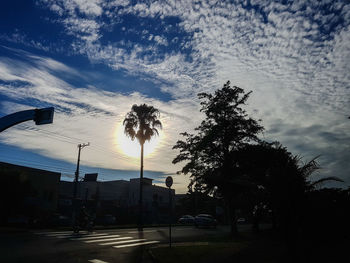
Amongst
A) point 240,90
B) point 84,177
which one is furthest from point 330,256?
point 84,177

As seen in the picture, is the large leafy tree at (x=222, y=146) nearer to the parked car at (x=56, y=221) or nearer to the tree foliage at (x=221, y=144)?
the tree foliage at (x=221, y=144)

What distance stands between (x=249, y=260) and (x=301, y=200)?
286cm

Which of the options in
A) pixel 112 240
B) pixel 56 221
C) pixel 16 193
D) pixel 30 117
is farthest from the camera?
pixel 56 221

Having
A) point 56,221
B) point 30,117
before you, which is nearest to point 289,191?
point 30,117

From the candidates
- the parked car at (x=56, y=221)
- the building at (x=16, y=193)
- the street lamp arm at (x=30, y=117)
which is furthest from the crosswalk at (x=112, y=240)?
the building at (x=16, y=193)

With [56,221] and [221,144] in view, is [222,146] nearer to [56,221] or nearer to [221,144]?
[221,144]

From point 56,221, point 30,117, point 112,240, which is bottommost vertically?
point 112,240

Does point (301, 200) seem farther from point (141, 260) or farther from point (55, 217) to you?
point (55, 217)

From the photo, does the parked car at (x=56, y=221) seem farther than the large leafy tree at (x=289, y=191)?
Yes

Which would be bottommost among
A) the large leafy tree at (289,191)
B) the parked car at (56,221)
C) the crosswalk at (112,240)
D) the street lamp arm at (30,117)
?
the crosswalk at (112,240)

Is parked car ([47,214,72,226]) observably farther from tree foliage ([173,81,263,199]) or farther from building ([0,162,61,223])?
tree foliage ([173,81,263,199])

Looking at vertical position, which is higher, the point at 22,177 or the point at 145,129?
the point at 145,129

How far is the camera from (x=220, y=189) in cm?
2114

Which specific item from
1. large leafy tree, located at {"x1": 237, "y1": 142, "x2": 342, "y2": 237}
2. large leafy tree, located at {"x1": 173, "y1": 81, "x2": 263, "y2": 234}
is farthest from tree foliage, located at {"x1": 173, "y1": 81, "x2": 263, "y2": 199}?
large leafy tree, located at {"x1": 237, "y1": 142, "x2": 342, "y2": 237}
